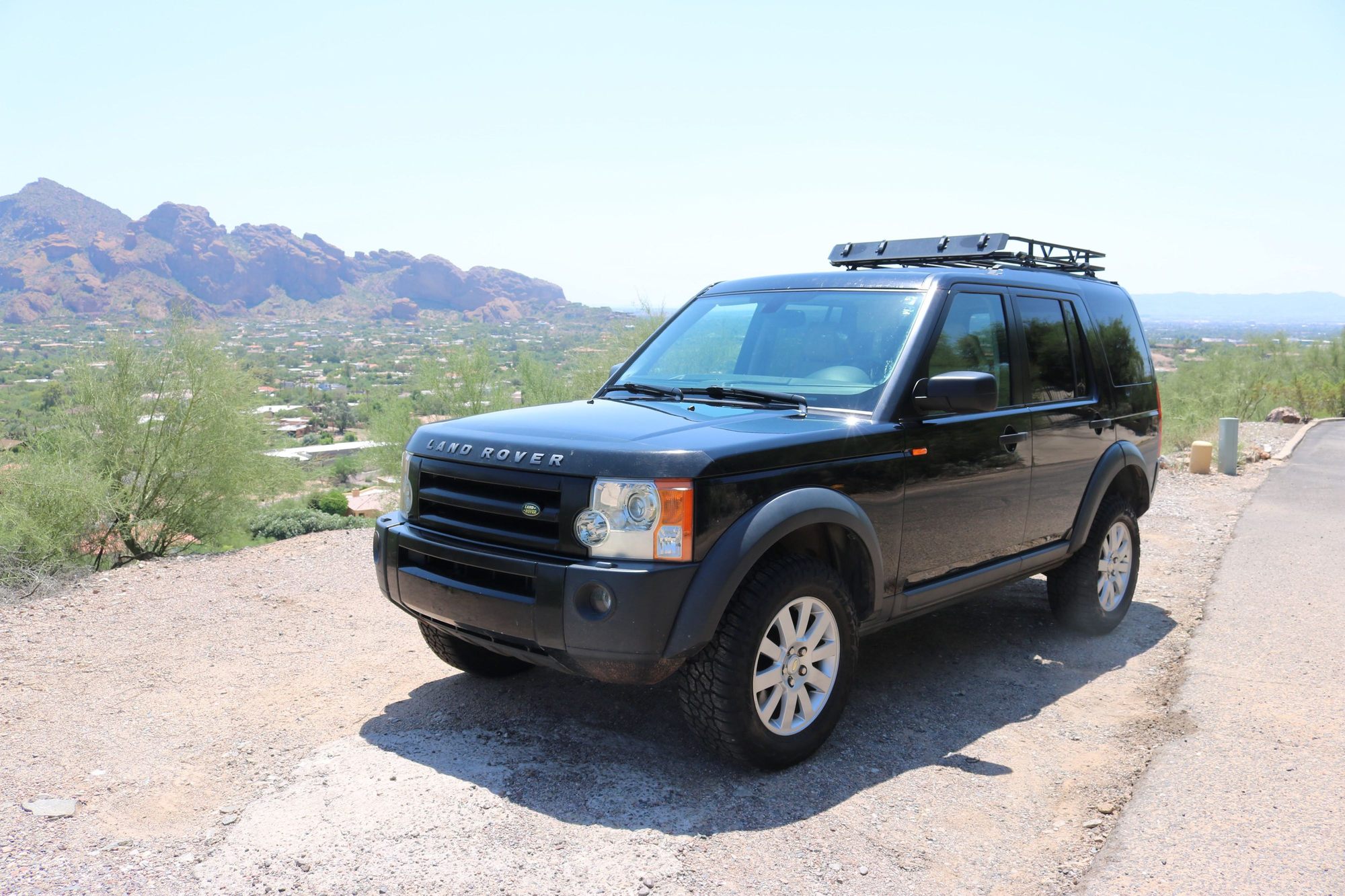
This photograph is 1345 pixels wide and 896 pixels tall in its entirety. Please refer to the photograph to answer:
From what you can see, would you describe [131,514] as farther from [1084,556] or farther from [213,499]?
[1084,556]

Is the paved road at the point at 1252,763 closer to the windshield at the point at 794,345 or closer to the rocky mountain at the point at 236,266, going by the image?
the windshield at the point at 794,345

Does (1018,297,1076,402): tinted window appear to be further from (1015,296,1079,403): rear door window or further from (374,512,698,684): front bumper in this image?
(374,512,698,684): front bumper

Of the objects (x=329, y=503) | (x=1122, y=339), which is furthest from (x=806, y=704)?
(x=329, y=503)

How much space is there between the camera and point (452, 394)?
18.7m

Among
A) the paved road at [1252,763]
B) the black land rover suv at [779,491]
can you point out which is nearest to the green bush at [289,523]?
the black land rover suv at [779,491]

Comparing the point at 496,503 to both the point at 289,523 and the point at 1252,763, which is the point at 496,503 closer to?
the point at 1252,763

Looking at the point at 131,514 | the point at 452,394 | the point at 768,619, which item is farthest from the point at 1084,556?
the point at 452,394

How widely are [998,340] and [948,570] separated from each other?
1.26m

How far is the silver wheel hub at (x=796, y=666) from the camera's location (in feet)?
12.4

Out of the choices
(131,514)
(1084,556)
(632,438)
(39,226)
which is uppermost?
(39,226)

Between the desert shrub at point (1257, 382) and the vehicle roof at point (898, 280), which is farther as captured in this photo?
the desert shrub at point (1257, 382)

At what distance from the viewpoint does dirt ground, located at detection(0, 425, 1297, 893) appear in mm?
3172

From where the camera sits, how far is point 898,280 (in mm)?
4812

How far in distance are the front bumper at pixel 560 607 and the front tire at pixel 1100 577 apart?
3.38 metres
